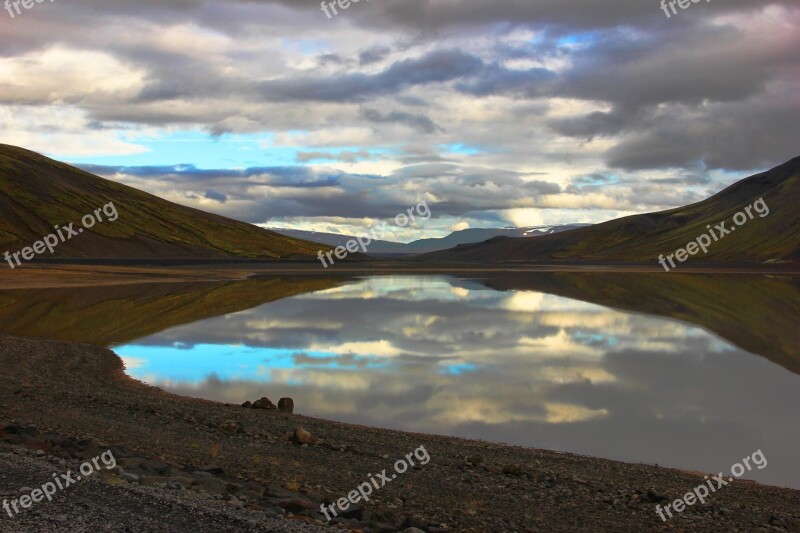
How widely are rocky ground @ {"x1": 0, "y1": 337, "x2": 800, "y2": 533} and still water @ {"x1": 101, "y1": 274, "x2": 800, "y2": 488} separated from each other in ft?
6.72

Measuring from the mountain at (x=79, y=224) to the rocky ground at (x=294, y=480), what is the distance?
14110cm

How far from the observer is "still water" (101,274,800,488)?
1587 centimetres

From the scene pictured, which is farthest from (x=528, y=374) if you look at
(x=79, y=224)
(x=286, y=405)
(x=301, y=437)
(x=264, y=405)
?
(x=79, y=224)

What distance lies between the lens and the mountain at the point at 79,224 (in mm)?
154125

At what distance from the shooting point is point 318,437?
14055 millimetres

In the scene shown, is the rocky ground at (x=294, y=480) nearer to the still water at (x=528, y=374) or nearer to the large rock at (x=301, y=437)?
the large rock at (x=301, y=437)

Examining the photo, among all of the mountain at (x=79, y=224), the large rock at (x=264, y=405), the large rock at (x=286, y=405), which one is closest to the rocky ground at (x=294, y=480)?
the large rock at (x=264, y=405)

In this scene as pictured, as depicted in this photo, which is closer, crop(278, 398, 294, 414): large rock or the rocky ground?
the rocky ground

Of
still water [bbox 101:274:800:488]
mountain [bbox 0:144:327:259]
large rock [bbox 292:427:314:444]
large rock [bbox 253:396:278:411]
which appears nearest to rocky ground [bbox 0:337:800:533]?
large rock [bbox 292:427:314:444]

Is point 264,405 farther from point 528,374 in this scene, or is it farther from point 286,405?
point 528,374

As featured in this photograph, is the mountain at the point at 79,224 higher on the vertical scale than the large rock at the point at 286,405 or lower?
higher

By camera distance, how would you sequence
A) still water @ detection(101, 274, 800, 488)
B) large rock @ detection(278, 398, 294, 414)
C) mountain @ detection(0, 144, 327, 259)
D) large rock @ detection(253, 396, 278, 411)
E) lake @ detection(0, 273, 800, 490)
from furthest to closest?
mountain @ detection(0, 144, 327, 259), large rock @ detection(278, 398, 294, 414), large rock @ detection(253, 396, 278, 411), lake @ detection(0, 273, 800, 490), still water @ detection(101, 274, 800, 488)

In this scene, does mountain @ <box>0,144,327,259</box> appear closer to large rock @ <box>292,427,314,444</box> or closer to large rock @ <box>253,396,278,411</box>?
large rock @ <box>253,396,278,411</box>

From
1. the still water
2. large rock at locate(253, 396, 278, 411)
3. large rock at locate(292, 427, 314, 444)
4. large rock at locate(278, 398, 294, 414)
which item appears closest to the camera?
large rock at locate(292, 427, 314, 444)
